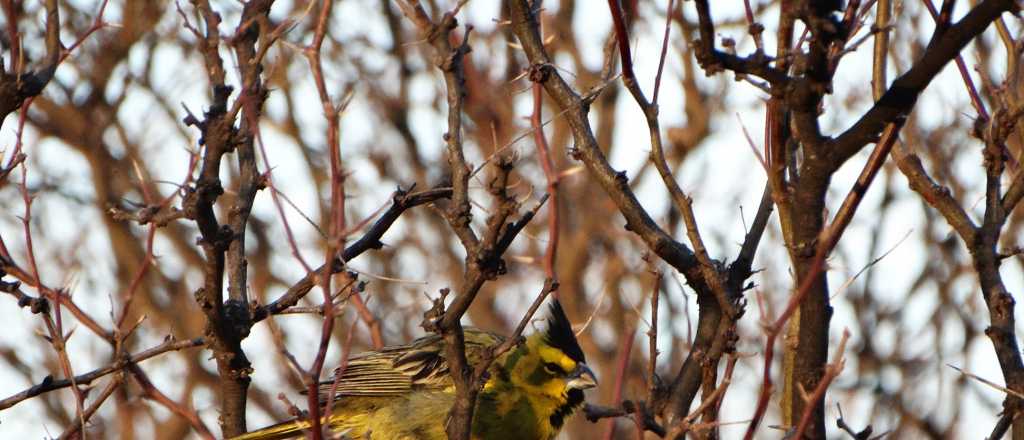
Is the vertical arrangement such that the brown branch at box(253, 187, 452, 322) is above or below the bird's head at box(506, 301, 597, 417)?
below

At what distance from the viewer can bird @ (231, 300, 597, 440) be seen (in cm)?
625

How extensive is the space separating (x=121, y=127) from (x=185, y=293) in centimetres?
166

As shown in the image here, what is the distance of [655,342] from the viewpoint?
348 centimetres

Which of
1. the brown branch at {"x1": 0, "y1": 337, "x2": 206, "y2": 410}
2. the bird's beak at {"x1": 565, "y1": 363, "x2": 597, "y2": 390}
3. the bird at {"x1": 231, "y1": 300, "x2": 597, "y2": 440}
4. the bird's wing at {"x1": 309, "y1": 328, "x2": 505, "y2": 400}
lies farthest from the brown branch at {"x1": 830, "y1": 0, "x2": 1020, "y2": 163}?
the bird's beak at {"x1": 565, "y1": 363, "x2": 597, "y2": 390}

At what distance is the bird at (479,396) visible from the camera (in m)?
6.25

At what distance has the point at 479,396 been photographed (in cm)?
616

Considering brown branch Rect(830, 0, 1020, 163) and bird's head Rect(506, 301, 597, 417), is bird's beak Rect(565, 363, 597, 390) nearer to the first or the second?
bird's head Rect(506, 301, 597, 417)

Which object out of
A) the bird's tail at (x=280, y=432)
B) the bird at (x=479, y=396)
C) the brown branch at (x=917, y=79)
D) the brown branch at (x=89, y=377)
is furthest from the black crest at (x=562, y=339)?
the brown branch at (x=917, y=79)

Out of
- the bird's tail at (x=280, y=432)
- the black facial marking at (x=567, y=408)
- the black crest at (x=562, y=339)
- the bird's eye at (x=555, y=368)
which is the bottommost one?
the bird's tail at (x=280, y=432)

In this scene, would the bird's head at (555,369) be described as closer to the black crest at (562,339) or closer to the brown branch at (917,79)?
the black crest at (562,339)

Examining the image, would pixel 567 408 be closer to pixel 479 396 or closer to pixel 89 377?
pixel 479 396

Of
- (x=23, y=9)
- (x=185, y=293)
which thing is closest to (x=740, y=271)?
(x=23, y=9)

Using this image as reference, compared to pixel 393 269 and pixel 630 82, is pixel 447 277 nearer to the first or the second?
pixel 393 269

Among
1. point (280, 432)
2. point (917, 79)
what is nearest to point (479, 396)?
point (280, 432)
